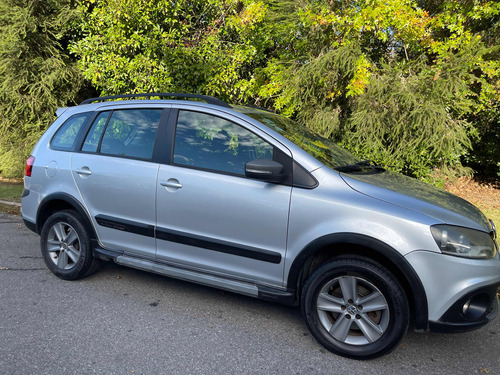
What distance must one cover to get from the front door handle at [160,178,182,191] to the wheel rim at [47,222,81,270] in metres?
1.26

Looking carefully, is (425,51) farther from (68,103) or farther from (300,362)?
(68,103)

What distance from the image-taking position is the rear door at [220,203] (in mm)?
3082

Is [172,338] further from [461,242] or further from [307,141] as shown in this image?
[461,242]

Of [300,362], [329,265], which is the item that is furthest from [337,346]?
[329,265]

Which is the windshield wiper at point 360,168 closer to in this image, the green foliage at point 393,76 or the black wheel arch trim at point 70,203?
the black wheel arch trim at point 70,203

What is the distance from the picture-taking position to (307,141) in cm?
354

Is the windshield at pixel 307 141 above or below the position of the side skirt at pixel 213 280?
above

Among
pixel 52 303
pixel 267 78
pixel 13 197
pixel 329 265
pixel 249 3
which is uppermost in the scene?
pixel 249 3

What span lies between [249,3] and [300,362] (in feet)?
21.5

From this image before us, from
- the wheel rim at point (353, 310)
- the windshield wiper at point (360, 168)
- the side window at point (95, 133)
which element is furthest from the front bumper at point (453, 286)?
the side window at point (95, 133)

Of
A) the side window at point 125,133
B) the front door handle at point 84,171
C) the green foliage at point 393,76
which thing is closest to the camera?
the side window at point 125,133

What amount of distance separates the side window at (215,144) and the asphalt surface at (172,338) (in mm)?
1250

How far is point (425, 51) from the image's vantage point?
25.3ft

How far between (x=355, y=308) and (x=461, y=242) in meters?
0.81
